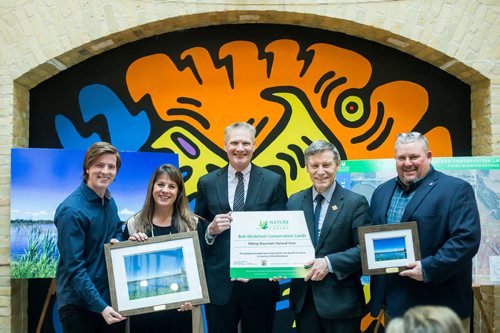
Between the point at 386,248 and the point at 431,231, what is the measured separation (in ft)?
0.89

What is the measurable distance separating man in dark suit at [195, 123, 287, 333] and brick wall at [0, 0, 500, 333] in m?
1.91

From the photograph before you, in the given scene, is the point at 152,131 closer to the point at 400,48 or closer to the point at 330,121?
the point at 330,121

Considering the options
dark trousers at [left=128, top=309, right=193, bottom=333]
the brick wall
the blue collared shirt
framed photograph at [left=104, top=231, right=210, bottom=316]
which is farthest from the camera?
the brick wall

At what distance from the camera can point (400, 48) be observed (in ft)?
17.6

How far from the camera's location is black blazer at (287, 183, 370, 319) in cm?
314

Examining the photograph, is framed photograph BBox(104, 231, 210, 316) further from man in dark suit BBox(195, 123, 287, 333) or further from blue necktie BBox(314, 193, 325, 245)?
blue necktie BBox(314, 193, 325, 245)

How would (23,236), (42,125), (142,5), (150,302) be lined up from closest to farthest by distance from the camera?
1. (150,302)
2. (23,236)
3. (142,5)
4. (42,125)

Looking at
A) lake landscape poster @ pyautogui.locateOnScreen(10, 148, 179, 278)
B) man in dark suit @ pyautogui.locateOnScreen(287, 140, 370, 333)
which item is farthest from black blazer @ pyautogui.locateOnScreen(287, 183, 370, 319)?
lake landscape poster @ pyautogui.locateOnScreen(10, 148, 179, 278)

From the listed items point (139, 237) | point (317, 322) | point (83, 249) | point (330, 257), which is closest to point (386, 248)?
point (330, 257)

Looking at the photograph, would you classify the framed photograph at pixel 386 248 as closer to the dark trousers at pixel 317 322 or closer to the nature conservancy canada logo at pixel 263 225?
the dark trousers at pixel 317 322

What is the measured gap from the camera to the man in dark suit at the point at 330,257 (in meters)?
3.15

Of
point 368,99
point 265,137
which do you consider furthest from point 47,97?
point 368,99

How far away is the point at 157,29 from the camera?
5176 millimetres

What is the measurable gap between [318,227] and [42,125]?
10.6ft
